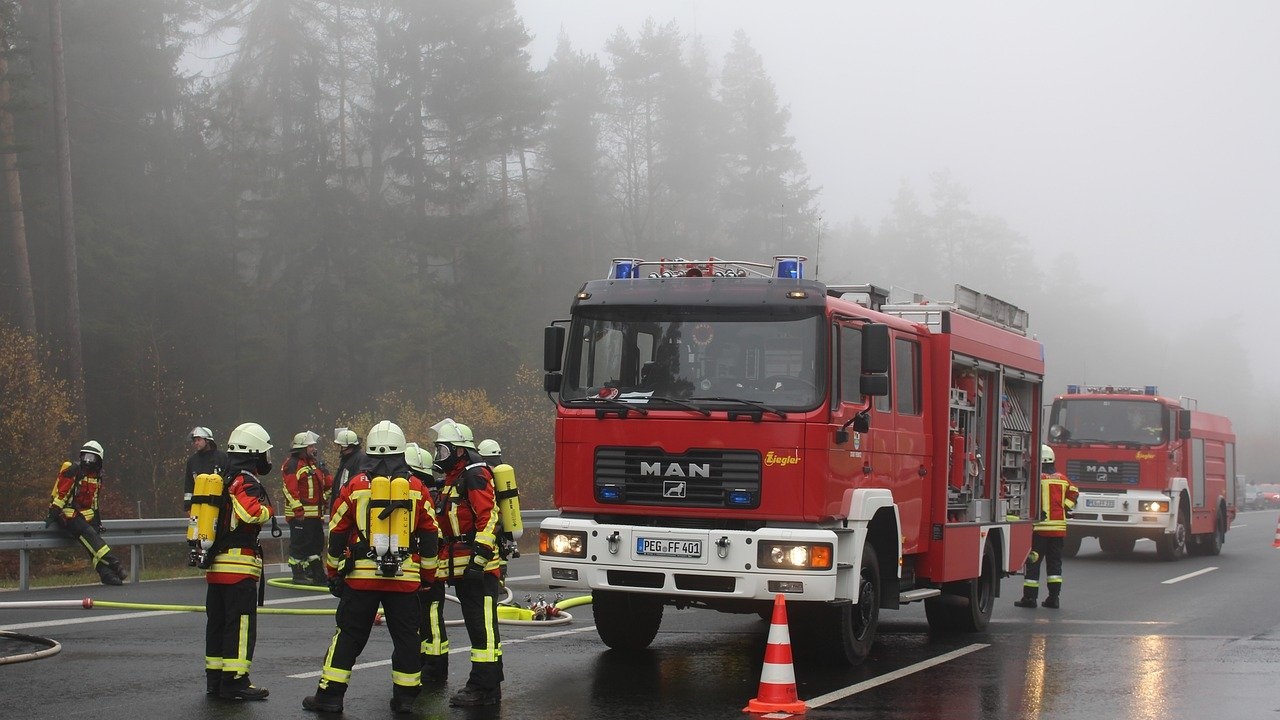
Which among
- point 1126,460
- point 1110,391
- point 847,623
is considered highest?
point 1110,391

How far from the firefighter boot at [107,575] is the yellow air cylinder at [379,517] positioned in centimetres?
988

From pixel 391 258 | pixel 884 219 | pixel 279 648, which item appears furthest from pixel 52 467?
pixel 884 219

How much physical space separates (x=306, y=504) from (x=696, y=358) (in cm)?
791

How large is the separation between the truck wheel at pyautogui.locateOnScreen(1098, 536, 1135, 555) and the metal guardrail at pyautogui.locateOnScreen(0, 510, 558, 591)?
44.2 ft

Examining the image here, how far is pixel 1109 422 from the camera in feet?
81.4

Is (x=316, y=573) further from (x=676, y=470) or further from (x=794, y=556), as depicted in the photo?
(x=794, y=556)

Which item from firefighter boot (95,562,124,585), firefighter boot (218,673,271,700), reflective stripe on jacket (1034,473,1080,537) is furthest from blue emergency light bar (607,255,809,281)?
firefighter boot (95,562,124,585)

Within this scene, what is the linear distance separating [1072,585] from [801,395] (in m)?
11.5

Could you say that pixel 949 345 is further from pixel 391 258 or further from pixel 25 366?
pixel 391 258

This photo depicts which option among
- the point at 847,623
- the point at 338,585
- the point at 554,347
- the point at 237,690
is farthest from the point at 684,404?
the point at 237,690

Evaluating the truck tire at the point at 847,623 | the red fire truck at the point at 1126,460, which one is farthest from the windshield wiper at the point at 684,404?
the red fire truck at the point at 1126,460

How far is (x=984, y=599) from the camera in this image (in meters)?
14.1

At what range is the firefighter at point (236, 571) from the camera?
8.88 metres

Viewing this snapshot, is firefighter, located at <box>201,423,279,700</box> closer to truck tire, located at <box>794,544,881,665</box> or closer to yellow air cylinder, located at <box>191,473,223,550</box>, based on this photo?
yellow air cylinder, located at <box>191,473,223,550</box>
